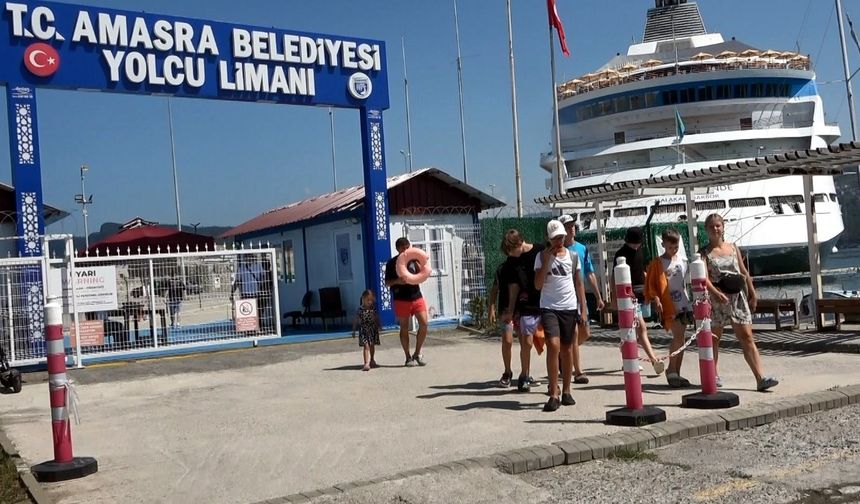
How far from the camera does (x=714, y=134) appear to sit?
3469 centimetres

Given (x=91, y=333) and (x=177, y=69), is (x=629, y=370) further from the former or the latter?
(x=177, y=69)

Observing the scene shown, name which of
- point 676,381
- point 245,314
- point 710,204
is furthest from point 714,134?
point 676,381

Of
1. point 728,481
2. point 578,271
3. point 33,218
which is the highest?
point 33,218

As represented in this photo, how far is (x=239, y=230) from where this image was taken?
2428 cm

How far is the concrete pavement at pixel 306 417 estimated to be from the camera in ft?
18.8

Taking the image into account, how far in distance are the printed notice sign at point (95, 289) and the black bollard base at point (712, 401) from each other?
31.3 ft

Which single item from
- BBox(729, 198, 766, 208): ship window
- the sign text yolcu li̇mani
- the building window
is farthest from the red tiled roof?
BBox(729, 198, 766, 208): ship window

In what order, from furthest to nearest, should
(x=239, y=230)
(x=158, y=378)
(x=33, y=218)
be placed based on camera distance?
(x=239, y=230) < (x=33, y=218) < (x=158, y=378)

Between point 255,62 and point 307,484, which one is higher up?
point 255,62

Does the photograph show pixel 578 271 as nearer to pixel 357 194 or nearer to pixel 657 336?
pixel 657 336

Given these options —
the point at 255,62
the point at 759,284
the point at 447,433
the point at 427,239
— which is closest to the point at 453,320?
the point at 427,239

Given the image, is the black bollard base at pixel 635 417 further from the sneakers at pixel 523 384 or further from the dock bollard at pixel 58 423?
the dock bollard at pixel 58 423

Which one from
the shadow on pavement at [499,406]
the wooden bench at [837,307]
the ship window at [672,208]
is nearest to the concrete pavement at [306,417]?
the shadow on pavement at [499,406]

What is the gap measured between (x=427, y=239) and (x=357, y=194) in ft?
11.0
